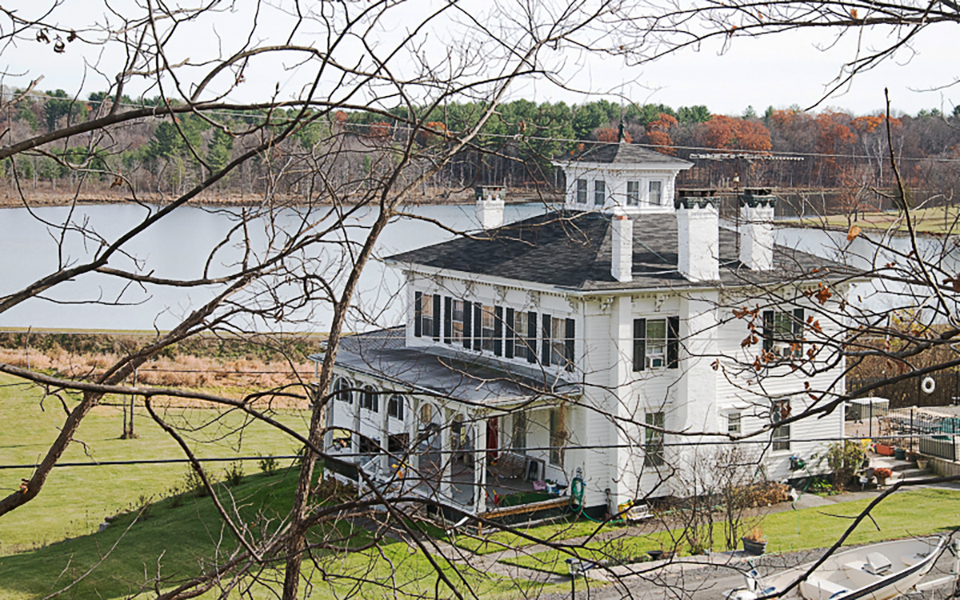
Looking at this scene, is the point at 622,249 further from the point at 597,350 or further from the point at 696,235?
the point at 597,350

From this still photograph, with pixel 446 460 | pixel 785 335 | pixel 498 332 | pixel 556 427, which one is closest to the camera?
pixel 785 335

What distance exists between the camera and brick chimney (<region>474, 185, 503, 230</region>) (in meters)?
30.3

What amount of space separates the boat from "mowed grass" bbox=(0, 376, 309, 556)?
1336cm

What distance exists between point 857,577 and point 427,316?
14424 millimetres

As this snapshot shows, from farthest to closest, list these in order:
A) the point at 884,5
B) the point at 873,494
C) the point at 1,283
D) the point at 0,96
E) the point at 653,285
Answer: the point at 1,283 → the point at 873,494 → the point at 653,285 → the point at 0,96 → the point at 884,5

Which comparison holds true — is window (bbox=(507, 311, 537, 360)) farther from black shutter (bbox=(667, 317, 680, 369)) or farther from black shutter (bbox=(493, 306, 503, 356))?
black shutter (bbox=(667, 317, 680, 369))

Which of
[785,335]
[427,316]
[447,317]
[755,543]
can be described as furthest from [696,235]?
[785,335]

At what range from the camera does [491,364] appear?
2541cm

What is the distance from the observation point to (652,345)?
24.9 m

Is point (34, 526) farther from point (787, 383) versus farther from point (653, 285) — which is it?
point (787, 383)

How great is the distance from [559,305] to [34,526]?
16.8 m

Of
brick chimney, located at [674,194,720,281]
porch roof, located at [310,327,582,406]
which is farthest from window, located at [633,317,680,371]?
porch roof, located at [310,327,582,406]

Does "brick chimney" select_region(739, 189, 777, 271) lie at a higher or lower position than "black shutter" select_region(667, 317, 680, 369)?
higher

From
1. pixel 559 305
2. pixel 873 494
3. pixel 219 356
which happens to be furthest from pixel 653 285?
pixel 219 356
